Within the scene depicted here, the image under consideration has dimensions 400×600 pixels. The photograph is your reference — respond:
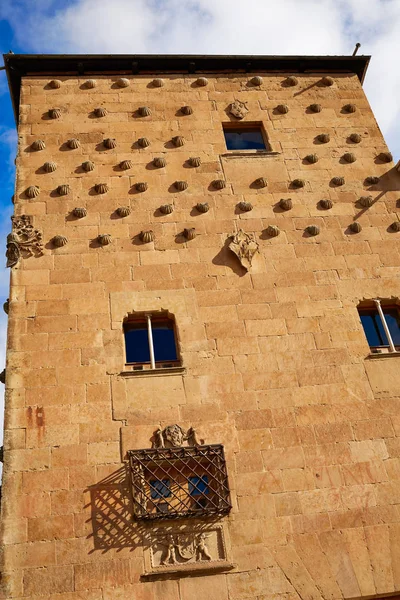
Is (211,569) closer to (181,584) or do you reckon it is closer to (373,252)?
(181,584)

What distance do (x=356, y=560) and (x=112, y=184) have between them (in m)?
7.73

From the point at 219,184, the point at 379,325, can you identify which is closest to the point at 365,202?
the point at 379,325

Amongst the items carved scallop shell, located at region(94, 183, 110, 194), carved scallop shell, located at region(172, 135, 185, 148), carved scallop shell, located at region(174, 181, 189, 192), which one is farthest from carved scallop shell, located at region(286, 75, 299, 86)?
carved scallop shell, located at region(94, 183, 110, 194)

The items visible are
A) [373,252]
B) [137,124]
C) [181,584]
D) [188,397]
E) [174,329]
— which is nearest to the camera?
[181,584]

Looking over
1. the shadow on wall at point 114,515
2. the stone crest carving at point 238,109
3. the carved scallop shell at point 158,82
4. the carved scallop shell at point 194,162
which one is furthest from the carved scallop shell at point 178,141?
the shadow on wall at point 114,515

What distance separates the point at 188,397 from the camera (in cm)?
1028

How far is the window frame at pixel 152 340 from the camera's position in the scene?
10616 millimetres

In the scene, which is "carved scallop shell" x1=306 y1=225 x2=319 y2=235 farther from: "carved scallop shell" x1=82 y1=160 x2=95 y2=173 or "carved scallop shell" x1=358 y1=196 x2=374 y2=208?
"carved scallop shell" x1=82 y1=160 x2=95 y2=173

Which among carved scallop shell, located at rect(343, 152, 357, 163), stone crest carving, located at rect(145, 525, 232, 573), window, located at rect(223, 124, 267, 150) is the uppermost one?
window, located at rect(223, 124, 267, 150)

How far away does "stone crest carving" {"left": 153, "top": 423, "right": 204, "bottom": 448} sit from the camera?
9.80m

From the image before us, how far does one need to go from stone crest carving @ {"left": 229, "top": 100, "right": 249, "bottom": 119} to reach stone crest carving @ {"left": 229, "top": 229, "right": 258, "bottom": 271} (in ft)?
11.0

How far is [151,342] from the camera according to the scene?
427 inches

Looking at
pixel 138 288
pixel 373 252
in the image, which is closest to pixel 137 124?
pixel 138 288

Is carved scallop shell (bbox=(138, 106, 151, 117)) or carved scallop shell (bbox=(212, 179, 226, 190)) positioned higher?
carved scallop shell (bbox=(138, 106, 151, 117))
